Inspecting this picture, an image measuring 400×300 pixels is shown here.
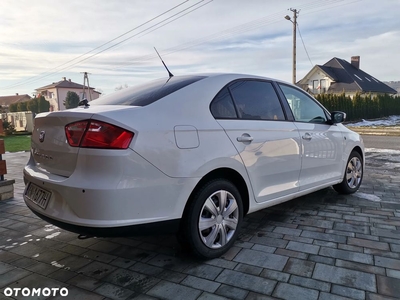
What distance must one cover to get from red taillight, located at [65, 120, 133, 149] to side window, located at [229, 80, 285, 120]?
1236mm

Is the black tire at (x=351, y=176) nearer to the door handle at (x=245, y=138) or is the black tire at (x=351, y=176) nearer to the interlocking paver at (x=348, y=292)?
the door handle at (x=245, y=138)

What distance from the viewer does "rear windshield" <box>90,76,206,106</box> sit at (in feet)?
8.55

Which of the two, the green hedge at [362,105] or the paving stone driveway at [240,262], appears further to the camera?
the green hedge at [362,105]

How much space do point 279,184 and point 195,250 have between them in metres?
1.24

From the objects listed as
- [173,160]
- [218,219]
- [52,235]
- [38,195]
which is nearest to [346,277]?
[218,219]

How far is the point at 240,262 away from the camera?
105 inches

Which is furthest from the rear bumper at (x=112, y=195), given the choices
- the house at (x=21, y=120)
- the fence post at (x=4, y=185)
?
the house at (x=21, y=120)

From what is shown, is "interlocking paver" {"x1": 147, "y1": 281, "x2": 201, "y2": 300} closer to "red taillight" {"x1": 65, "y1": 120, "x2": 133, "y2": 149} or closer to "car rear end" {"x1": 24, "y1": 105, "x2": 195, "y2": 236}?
"car rear end" {"x1": 24, "y1": 105, "x2": 195, "y2": 236}

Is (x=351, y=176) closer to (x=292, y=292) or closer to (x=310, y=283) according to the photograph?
(x=310, y=283)

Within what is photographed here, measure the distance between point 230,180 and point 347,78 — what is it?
40834 millimetres

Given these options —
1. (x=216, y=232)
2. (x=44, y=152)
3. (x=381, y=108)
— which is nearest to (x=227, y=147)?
(x=216, y=232)

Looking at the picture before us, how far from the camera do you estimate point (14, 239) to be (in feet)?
10.8

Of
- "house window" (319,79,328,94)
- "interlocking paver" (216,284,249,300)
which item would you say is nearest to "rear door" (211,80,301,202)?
"interlocking paver" (216,284,249,300)

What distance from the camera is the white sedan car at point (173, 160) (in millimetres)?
2176
